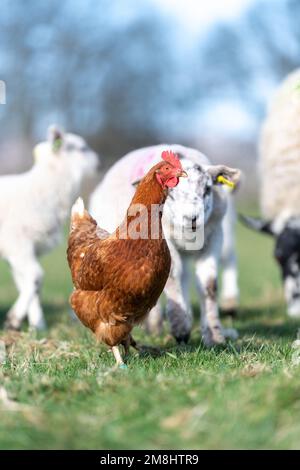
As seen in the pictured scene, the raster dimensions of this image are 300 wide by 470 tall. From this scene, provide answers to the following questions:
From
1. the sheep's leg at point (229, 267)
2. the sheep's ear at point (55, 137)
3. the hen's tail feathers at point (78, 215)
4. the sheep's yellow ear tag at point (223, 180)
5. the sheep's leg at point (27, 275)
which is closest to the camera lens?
the hen's tail feathers at point (78, 215)

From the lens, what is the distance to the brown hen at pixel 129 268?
441cm

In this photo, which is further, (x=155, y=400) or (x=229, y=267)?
(x=229, y=267)

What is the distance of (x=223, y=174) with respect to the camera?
18.1 feet

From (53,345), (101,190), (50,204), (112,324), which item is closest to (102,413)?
(112,324)

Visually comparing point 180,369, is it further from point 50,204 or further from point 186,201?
point 50,204

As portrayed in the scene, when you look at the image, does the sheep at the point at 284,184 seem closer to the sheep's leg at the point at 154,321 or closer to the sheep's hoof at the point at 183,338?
the sheep's leg at the point at 154,321

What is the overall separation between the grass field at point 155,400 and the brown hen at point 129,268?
272 millimetres

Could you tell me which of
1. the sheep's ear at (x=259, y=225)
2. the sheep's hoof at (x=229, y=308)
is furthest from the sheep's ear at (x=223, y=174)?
the sheep's ear at (x=259, y=225)

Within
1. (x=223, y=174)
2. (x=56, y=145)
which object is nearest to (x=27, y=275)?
(x=56, y=145)

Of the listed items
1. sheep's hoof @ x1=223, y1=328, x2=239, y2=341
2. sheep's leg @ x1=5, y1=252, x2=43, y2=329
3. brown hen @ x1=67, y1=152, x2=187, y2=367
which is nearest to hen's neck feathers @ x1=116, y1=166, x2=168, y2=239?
brown hen @ x1=67, y1=152, x2=187, y2=367

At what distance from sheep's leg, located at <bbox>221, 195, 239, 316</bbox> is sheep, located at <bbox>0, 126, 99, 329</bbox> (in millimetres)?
1628

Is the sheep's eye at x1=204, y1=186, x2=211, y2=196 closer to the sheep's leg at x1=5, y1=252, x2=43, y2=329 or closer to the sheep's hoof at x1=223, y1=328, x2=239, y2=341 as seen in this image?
the sheep's hoof at x1=223, y1=328, x2=239, y2=341

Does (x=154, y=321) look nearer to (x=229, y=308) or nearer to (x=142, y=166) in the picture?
(x=142, y=166)

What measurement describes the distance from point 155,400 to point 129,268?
1178 millimetres
